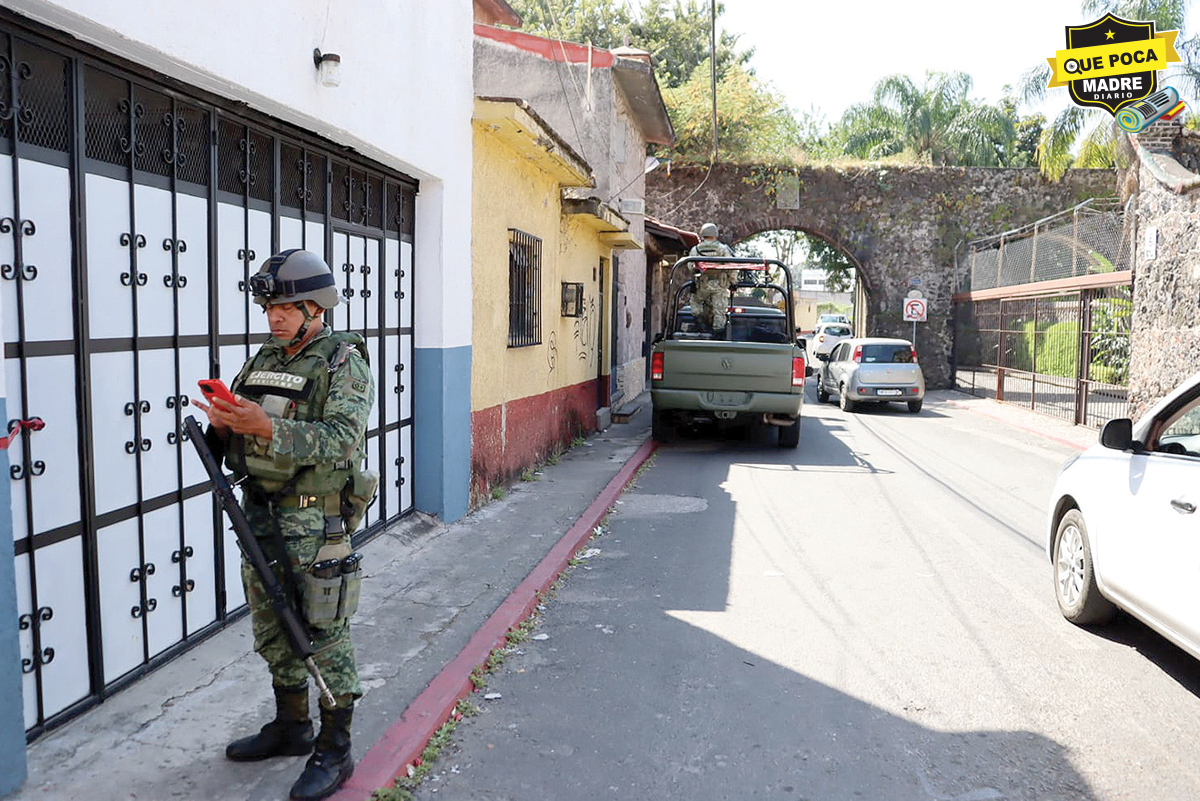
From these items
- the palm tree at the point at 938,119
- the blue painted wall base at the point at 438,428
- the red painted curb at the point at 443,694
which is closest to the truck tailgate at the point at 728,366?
the blue painted wall base at the point at 438,428

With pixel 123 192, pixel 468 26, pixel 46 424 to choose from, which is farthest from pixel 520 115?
pixel 46 424

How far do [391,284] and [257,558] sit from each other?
392 centimetres

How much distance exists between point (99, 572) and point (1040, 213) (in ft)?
85.7

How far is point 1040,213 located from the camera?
83.3 feet

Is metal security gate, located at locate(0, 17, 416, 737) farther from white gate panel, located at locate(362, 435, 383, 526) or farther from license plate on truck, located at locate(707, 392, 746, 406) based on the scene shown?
license plate on truck, located at locate(707, 392, 746, 406)

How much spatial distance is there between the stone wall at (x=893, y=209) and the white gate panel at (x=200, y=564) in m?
21.9

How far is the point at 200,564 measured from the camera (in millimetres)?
4629

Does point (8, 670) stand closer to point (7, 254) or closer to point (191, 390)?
point (7, 254)

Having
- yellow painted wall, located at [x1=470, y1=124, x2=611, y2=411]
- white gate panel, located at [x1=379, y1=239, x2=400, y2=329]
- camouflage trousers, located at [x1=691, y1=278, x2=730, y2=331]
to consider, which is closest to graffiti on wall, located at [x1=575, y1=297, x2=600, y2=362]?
yellow painted wall, located at [x1=470, y1=124, x2=611, y2=411]

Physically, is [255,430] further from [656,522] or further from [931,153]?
[931,153]

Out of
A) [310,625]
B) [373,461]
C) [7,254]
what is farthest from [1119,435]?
[7,254]

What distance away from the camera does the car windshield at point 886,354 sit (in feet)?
63.6

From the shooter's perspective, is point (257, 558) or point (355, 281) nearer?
point (257, 558)

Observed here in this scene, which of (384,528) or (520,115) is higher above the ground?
(520,115)
